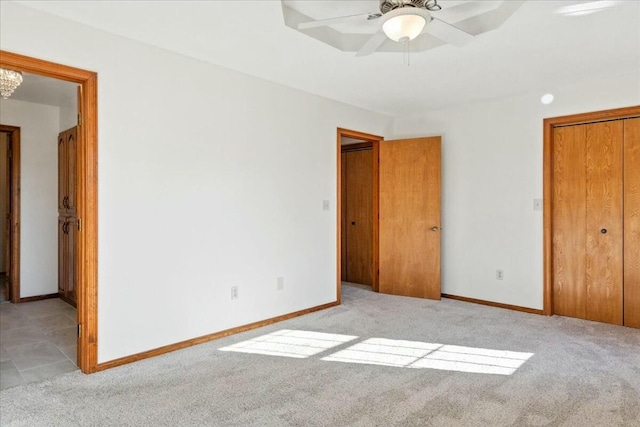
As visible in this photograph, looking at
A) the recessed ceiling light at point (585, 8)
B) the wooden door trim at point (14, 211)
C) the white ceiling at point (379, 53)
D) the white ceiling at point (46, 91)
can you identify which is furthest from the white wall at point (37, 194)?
the recessed ceiling light at point (585, 8)

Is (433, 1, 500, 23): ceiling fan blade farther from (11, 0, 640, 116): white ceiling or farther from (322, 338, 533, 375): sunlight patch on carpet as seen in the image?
(322, 338, 533, 375): sunlight patch on carpet

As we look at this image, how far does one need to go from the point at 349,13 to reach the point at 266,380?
2.47 metres

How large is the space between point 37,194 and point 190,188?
2.90 meters

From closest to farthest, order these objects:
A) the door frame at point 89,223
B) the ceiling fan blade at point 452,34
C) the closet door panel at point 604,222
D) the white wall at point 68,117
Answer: the ceiling fan blade at point 452,34 → the door frame at point 89,223 → the closet door panel at point 604,222 → the white wall at point 68,117

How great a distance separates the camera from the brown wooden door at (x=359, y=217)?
227 inches

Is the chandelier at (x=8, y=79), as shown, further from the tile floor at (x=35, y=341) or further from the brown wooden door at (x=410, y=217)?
the brown wooden door at (x=410, y=217)

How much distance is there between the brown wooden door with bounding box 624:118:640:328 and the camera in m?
3.71

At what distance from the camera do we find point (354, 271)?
5.98m

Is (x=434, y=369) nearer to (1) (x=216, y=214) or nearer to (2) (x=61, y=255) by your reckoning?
(1) (x=216, y=214)

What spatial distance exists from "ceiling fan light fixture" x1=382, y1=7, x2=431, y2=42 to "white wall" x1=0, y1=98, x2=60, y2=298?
454 centimetres

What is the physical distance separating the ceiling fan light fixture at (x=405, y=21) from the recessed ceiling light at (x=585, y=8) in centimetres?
95

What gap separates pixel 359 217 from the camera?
590cm

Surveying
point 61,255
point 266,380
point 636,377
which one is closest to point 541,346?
point 636,377

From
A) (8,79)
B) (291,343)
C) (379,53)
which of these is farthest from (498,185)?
(8,79)
